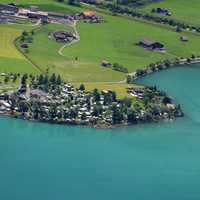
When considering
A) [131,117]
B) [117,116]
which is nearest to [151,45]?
[131,117]

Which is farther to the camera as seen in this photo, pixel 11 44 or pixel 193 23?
pixel 193 23

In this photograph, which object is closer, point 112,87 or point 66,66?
point 112,87

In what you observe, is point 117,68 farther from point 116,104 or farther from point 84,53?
point 116,104

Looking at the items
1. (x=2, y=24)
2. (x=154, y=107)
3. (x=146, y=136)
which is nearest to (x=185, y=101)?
(x=154, y=107)

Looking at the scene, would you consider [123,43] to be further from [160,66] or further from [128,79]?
[128,79]

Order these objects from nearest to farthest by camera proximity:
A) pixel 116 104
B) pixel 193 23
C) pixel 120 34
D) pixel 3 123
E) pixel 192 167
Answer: pixel 192 167 < pixel 3 123 < pixel 116 104 < pixel 120 34 < pixel 193 23

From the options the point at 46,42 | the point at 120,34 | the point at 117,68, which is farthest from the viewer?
the point at 120,34
